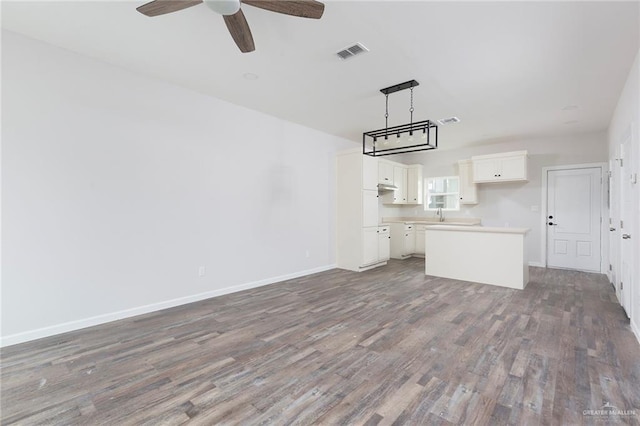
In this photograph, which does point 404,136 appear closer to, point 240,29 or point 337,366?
point 240,29

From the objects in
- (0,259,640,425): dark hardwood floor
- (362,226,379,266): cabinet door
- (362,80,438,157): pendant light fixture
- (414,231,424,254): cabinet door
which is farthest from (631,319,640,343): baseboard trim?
(414,231,424,254): cabinet door

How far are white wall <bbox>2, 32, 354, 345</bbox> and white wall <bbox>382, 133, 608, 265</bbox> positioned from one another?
4244mm

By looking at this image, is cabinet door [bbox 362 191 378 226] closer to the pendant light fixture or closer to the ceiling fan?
the pendant light fixture

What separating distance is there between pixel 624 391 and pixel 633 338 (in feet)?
3.97

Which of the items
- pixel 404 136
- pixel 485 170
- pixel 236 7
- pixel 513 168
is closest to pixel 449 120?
pixel 404 136

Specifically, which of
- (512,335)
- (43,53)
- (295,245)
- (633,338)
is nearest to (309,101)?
(295,245)

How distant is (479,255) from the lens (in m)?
4.71

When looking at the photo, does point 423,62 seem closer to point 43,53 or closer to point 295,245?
point 295,245

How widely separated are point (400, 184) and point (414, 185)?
0.48 metres

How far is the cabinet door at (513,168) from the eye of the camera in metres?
5.83

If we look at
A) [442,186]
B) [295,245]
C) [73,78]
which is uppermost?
[73,78]

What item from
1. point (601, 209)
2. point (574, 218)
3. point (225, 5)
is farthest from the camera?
point (574, 218)

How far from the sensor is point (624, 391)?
6.30ft

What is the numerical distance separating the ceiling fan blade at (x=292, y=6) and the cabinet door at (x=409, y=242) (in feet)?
19.2
